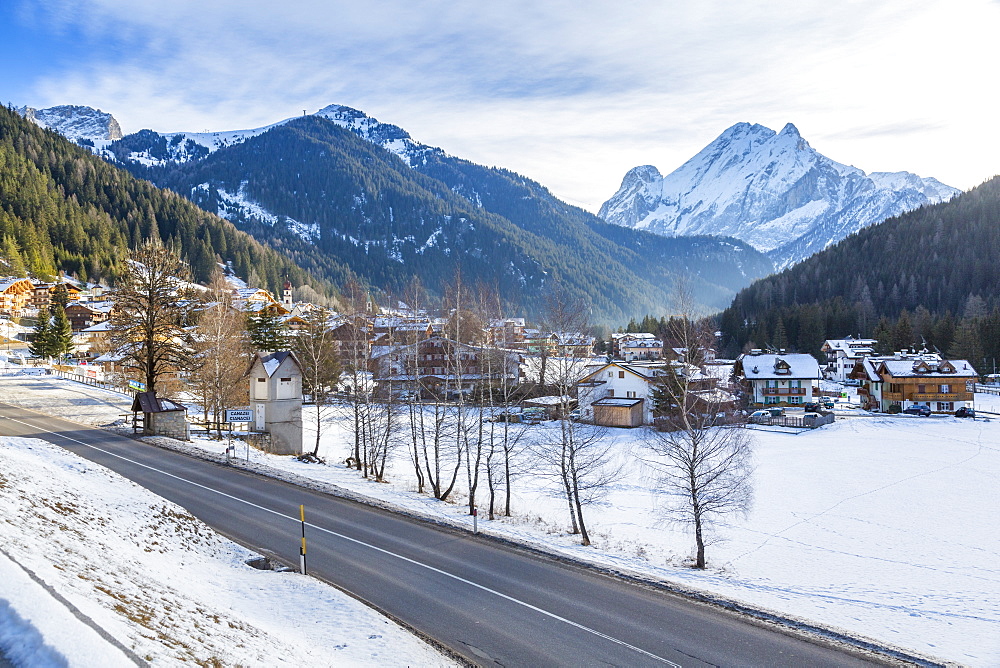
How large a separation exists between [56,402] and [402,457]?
83.9 feet

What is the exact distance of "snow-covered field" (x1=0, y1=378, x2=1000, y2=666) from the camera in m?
16.5

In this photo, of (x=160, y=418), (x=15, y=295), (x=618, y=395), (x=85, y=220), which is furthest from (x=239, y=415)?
(x=85, y=220)

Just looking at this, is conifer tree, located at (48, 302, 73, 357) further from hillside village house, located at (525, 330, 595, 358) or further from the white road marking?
hillside village house, located at (525, 330, 595, 358)

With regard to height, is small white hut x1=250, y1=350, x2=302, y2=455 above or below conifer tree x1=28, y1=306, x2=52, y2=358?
below

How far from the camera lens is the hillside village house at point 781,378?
7912 cm

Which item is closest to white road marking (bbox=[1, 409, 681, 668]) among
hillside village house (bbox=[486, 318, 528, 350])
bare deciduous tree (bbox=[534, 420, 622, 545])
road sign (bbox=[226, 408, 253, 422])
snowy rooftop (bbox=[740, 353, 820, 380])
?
road sign (bbox=[226, 408, 253, 422])


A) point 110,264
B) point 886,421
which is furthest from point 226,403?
point 110,264

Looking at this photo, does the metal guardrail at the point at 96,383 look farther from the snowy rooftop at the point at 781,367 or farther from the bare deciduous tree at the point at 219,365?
the snowy rooftop at the point at 781,367

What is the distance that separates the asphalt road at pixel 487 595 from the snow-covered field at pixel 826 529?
1.78 m

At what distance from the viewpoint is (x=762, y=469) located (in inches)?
1735

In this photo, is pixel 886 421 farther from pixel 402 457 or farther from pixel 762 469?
pixel 402 457

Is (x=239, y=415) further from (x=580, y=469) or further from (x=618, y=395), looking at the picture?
(x=618, y=395)

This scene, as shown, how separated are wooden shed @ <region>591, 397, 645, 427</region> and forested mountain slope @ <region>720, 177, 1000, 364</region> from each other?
228 feet

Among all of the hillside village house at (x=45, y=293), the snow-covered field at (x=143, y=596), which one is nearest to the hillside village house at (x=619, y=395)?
the snow-covered field at (x=143, y=596)
